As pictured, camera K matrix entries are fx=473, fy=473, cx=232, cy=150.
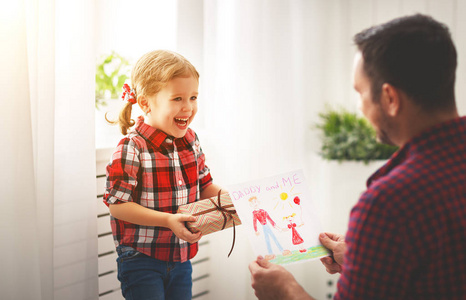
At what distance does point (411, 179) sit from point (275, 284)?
1.32 ft

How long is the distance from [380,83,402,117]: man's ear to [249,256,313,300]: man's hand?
0.41 metres

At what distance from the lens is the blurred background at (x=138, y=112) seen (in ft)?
4.25

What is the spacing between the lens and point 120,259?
52.9 inches

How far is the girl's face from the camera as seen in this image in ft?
4.25

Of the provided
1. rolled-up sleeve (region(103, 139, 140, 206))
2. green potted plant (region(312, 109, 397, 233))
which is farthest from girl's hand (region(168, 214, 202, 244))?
green potted plant (region(312, 109, 397, 233))

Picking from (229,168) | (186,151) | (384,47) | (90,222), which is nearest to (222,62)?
(229,168)

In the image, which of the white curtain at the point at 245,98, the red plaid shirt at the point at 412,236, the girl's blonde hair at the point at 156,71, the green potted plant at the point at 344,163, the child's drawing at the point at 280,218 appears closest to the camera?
the red plaid shirt at the point at 412,236

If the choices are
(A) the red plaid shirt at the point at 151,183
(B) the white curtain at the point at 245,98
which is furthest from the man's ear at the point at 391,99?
(B) the white curtain at the point at 245,98

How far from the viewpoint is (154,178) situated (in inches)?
50.9

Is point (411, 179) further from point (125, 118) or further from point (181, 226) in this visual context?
point (125, 118)

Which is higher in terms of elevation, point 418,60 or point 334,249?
point 418,60

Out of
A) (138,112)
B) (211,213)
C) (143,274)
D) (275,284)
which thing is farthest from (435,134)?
(138,112)

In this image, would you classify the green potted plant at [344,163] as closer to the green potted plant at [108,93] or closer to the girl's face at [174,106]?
the green potted plant at [108,93]

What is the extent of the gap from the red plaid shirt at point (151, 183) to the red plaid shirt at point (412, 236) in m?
0.62
